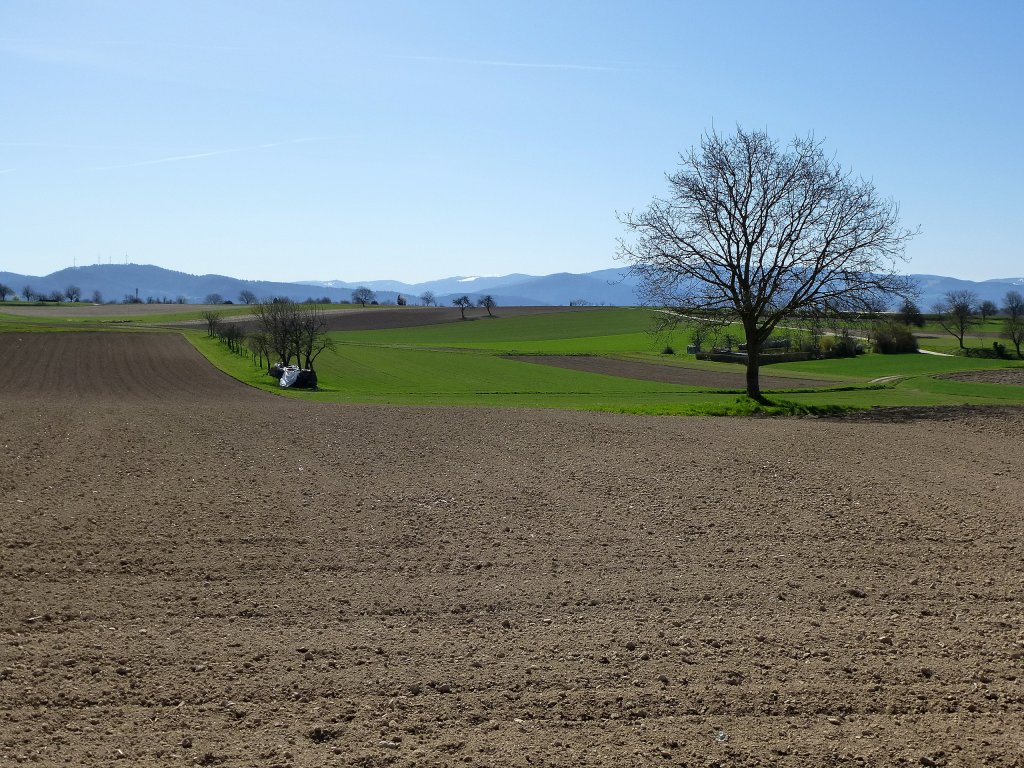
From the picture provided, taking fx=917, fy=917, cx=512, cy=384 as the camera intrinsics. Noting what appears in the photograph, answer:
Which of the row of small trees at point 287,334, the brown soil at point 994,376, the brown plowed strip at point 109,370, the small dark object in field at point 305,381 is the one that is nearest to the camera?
the brown plowed strip at point 109,370

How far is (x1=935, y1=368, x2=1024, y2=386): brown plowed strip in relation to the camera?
177ft

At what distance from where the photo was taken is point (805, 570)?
12.6m

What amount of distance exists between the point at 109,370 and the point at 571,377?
31097 millimetres

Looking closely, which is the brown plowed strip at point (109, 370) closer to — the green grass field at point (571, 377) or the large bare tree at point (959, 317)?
the green grass field at point (571, 377)

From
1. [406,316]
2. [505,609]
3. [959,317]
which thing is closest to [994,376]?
[959,317]

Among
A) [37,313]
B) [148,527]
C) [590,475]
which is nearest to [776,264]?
[590,475]

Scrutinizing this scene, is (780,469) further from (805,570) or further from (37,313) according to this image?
(37,313)

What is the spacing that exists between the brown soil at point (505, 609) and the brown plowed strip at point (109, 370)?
2468cm

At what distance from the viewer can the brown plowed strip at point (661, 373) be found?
5701 cm

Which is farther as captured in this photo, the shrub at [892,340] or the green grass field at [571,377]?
the shrub at [892,340]

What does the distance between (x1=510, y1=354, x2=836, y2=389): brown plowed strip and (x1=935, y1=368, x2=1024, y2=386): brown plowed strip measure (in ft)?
25.9

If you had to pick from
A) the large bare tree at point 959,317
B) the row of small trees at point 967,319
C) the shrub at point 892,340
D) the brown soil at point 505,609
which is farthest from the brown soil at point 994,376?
the brown soil at point 505,609

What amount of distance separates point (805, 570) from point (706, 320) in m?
28.3

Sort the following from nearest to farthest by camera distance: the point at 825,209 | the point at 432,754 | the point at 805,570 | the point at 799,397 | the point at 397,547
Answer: the point at 432,754, the point at 805,570, the point at 397,547, the point at 825,209, the point at 799,397
